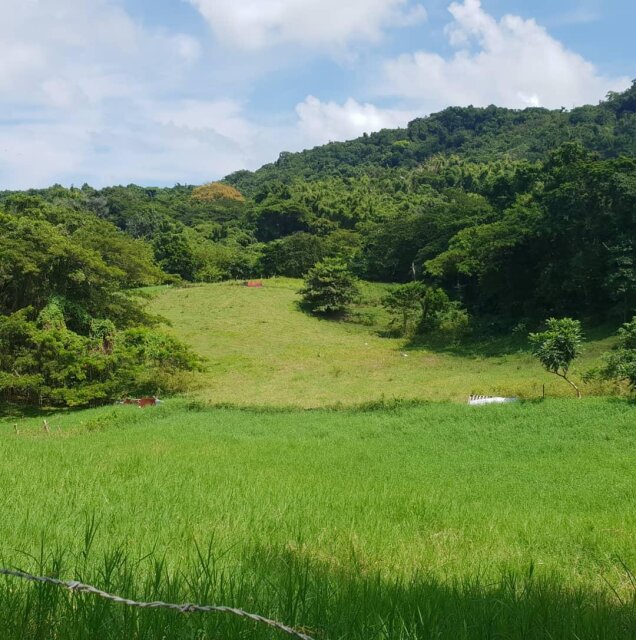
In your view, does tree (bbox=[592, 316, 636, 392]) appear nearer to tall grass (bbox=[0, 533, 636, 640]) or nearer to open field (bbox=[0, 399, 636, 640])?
open field (bbox=[0, 399, 636, 640])

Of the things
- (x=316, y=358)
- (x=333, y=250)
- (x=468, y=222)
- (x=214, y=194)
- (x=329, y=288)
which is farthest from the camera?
(x=214, y=194)

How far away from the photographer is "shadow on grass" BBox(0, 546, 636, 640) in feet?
7.56

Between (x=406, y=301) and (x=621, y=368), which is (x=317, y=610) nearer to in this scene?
(x=621, y=368)

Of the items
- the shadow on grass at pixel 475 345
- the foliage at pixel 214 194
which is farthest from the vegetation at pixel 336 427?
the foliage at pixel 214 194

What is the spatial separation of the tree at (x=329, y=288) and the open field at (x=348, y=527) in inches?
1416

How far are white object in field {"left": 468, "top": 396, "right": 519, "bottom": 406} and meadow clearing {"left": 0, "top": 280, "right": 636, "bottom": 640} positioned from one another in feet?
3.24

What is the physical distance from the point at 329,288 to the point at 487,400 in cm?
3331

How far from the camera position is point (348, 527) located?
573cm

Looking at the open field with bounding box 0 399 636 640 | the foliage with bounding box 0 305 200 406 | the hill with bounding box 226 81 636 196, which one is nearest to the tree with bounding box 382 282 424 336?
the foliage with bounding box 0 305 200 406

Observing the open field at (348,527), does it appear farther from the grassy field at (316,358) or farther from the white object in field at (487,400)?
the grassy field at (316,358)

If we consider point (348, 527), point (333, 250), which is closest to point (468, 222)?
point (333, 250)

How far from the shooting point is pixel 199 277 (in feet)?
232

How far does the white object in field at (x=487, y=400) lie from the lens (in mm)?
19141

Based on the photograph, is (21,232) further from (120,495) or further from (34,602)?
(34,602)
